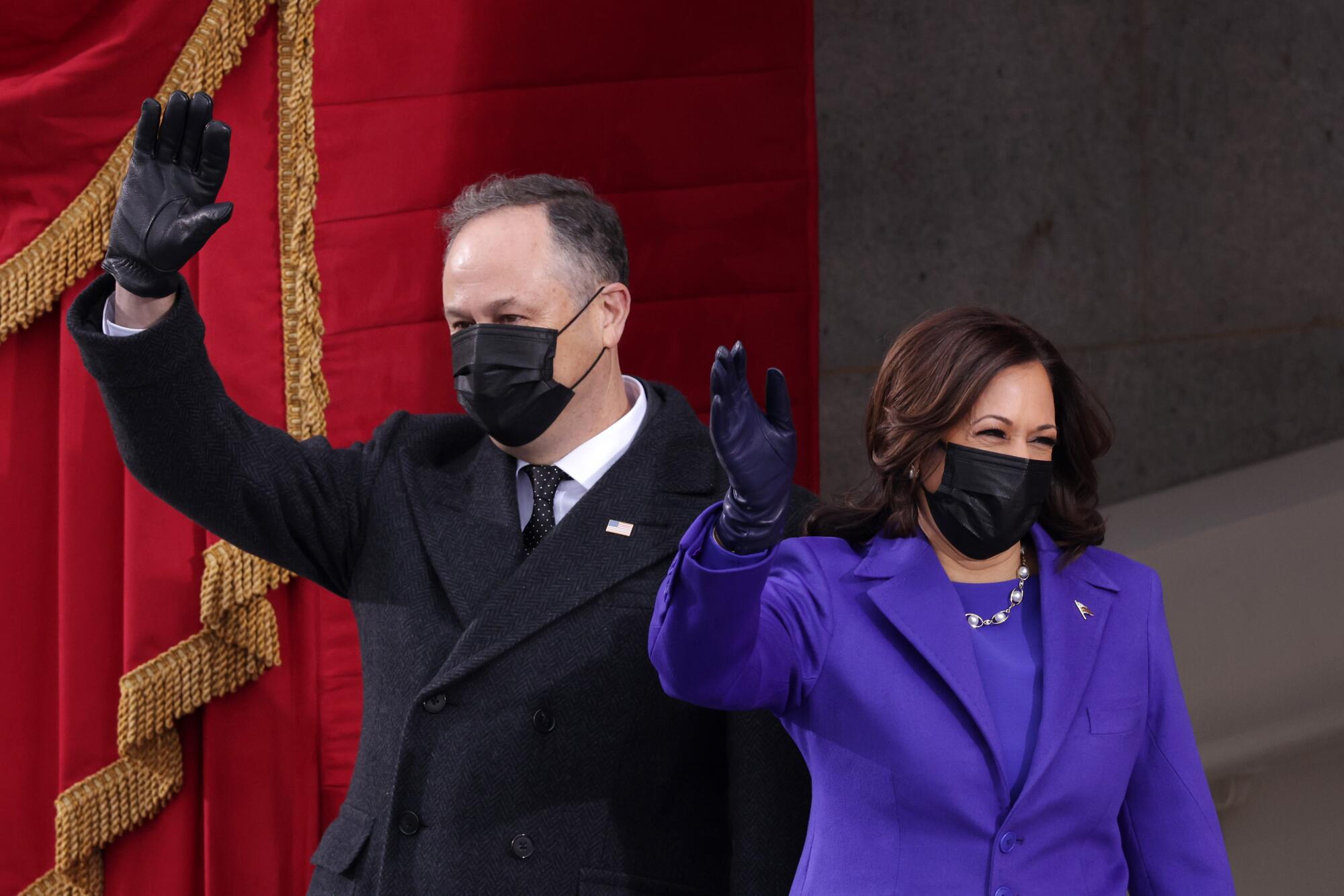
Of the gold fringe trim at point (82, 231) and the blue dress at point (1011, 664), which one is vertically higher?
the gold fringe trim at point (82, 231)

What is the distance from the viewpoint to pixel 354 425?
→ 230 cm

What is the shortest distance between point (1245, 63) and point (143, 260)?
8.86 feet

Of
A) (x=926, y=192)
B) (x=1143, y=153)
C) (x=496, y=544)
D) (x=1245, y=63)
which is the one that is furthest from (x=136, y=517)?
(x=1245, y=63)

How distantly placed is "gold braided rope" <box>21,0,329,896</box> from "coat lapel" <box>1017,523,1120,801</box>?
1.20 meters

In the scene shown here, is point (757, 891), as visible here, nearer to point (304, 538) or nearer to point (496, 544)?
point (496, 544)

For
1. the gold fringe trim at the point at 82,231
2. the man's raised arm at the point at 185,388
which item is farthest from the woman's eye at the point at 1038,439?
the gold fringe trim at the point at 82,231

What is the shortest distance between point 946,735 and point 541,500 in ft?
1.82

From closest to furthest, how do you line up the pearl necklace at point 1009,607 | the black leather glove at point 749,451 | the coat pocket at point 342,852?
the black leather glove at point 749,451 < the pearl necklace at point 1009,607 < the coat pocket at point 342,852

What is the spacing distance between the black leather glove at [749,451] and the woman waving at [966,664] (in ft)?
0.11

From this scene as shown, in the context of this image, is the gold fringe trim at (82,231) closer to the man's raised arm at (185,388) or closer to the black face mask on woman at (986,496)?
the man's raised arm at (185,388)

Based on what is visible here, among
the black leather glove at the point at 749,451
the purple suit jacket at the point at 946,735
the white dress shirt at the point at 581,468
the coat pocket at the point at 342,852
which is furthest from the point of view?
the white dress shirt at the point at 581,468

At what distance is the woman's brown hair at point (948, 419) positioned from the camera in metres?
1.48

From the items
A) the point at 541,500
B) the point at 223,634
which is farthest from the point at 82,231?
the point at 541,500

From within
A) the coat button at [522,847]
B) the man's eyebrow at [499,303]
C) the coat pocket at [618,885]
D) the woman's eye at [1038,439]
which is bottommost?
the coat pocket at [618,885]
